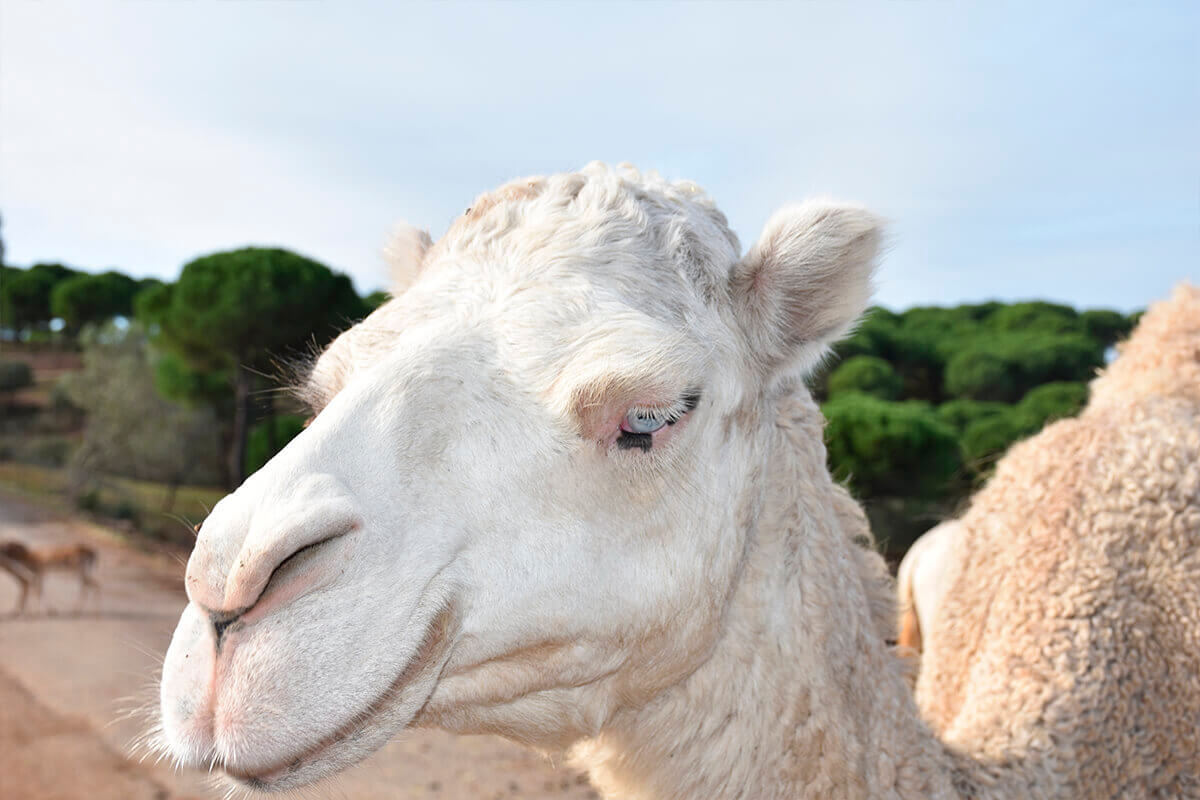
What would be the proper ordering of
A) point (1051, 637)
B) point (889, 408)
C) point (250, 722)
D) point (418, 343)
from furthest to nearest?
Result: point (889, 408) → point (1051, 637) → point (418, 343) → point (250, 722)

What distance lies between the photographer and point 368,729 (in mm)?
1401

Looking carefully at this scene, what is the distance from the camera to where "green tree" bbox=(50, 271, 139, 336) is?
39.6 m

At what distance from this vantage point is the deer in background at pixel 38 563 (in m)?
10.8

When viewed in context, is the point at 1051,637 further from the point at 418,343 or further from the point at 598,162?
the point at 418,343

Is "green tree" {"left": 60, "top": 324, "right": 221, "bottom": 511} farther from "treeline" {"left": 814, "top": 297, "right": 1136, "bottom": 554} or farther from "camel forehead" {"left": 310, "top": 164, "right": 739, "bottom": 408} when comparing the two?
"camel forehead" {"left": 310, "top": 164, "right": 739, "bottom": 408}

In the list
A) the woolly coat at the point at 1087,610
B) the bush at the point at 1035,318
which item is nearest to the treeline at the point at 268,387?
the bush at the point at 1035,318

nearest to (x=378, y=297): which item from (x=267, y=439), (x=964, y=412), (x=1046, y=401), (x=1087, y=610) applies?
(x=1087, y=610)

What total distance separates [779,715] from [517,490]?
0.94 m

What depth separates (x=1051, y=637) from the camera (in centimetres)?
276

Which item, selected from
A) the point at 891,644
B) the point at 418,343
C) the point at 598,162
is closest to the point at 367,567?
the point at 418,343

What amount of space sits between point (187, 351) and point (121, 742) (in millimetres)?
13406

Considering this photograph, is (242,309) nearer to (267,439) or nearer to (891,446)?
(267,439)

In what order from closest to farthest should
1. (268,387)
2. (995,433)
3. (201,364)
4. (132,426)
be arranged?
(268,387) → (995,433) → (201,364) → (132,426)

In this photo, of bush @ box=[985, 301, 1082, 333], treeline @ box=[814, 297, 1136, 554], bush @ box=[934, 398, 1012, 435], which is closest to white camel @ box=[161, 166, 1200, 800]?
treeline @ box=[814, 297, 1136, 554]
